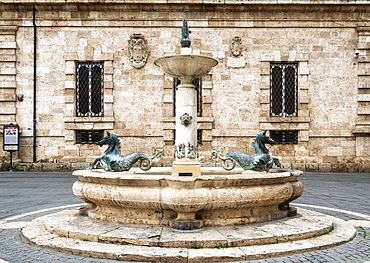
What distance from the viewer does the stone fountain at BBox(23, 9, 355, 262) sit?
4547mm

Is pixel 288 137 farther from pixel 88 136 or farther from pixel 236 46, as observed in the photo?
pixel 88 136

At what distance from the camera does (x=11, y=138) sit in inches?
587

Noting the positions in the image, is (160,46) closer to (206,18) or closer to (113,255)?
(206,18)

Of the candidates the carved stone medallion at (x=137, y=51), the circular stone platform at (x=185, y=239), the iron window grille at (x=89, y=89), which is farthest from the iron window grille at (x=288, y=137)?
the circular stone platform at (x=185, y=239)

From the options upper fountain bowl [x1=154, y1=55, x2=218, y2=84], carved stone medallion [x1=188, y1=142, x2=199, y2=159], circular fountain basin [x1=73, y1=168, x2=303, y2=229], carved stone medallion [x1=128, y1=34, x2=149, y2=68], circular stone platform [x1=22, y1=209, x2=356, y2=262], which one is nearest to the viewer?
circular stone platform [x1=22, y1=209, x2=356, y2=262]

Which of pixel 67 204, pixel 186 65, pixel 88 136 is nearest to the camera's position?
pixel 186 65

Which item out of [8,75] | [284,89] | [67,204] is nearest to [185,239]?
[67,204]

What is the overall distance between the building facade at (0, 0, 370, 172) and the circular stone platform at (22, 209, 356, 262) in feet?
32.4

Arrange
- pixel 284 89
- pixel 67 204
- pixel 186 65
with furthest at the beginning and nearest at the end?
1. pixel 284 89
2. pixel 67 204
3. pixel 186 65

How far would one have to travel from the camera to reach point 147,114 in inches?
603

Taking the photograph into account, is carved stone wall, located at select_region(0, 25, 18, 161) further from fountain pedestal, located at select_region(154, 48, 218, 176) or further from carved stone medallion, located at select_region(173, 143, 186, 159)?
carved stone medallion, located at select_region(173, 143, 186, 159)

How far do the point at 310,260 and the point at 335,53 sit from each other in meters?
13.2

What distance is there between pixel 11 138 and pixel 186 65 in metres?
10.8

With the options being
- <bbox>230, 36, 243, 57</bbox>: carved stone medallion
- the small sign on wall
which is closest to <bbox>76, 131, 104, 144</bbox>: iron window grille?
the small sign on wall
